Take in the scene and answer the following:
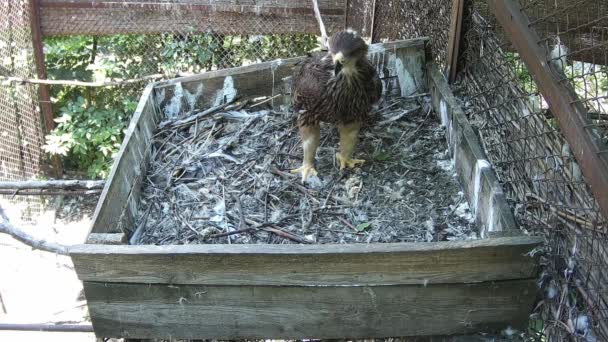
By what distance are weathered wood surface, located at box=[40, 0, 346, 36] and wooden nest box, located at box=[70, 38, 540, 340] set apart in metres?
3.58

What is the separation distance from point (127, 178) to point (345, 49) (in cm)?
118

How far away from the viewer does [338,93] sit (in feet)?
9.59

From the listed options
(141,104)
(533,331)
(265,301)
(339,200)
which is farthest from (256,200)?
(533,331)

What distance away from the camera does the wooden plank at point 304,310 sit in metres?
2.27

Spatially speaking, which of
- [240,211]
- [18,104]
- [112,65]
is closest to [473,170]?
[240,211]

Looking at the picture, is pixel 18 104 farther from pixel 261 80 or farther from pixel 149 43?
pixel 261 80

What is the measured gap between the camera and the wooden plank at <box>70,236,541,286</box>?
7.14ft

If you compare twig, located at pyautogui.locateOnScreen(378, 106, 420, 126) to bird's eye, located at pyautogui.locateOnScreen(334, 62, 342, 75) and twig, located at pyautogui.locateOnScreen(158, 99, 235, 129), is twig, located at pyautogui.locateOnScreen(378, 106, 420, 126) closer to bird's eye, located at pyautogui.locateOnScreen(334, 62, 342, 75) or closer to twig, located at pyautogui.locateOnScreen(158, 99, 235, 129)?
bird's eye, located at pyautogui.locateOnScreen(334, 62, 342, 75)

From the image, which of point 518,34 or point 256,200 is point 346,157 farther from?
point 518,34

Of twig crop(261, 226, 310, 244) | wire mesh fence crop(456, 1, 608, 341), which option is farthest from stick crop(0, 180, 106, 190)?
wire mesh fence crop(456, 1, 608, 341)

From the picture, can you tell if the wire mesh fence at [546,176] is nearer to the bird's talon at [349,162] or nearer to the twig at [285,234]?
the bird's talon at [349,162]

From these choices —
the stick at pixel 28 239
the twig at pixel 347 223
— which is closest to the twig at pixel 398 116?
the twig at pixel 347 223

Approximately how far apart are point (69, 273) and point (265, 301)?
428 centimetres

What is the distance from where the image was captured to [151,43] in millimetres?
6164
